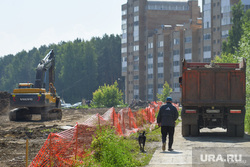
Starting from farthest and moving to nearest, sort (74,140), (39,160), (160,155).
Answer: (160,155) < (74,140) < (39,160)

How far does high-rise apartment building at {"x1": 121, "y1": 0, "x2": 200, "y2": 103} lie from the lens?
130m

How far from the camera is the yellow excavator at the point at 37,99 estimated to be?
35.7m

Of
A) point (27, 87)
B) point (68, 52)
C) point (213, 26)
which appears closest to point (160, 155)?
point (27, 87)

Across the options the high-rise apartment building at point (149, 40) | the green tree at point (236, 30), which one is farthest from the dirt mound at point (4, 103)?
the high-rise apartment building at point (149, 40)

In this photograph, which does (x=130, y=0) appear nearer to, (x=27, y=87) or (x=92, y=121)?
(x=27, y=87)

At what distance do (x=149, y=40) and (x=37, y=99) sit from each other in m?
99.6

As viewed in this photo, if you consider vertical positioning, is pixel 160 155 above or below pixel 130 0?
below

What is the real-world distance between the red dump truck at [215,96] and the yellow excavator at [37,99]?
1694 centimetres

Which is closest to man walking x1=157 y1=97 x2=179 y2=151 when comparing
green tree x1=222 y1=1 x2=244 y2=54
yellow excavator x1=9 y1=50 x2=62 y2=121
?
yellow excavator x1=9 y1=50 x2=62 y2=121

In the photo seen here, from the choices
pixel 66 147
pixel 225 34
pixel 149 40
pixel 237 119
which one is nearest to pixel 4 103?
pixel 237 119

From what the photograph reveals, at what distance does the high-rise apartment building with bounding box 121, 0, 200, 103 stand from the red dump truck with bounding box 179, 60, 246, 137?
349ft

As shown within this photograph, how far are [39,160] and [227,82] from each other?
11901 mm

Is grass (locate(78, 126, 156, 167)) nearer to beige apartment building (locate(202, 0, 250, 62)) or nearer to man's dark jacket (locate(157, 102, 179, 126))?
man's dark jacket (locate(157, 102, 179, 126))

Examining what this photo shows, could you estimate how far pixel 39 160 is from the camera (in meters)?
10.3
